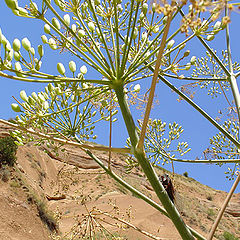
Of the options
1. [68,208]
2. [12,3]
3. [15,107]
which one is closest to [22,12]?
[12,3]

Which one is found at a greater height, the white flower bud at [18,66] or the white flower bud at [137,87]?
the white flower bud at [137,87]

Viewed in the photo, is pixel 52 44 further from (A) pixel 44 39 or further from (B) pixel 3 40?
(B) pixel 3 40

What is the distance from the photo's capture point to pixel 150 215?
22531mm

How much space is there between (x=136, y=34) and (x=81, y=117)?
4.47 ft

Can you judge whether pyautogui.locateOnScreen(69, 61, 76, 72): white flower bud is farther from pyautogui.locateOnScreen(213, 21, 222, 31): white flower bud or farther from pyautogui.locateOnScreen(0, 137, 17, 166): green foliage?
pyautogui.locateOnScreen(0, 137, 17, 166): green foliage

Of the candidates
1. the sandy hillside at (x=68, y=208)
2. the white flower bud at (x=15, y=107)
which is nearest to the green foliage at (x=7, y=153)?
the sandy hillside at (x=68, y=208)

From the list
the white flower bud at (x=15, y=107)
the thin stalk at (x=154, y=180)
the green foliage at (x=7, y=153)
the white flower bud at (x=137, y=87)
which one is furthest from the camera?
the green foliage at (x=7, y=153)

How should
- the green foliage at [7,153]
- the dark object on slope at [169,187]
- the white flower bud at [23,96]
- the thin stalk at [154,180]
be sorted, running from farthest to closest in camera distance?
the green foliage at [7,153], the white flower bud at [23,96], the dark object on slope at [169,187], the thin stalk at [154,180]

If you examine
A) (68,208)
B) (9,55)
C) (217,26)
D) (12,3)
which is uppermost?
(217,26)

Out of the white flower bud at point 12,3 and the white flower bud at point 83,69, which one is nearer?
the white flower bud at point 12,3

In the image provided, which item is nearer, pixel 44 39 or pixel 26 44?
pixel 26 44

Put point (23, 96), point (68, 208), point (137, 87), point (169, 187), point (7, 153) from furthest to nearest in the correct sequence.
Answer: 1. point (68, 208)
2. point (7, 153)
3. point (137, 87)
4. point (23, 96)
5. point (169, 187)

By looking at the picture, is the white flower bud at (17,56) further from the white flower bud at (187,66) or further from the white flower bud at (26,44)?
the white flower bud at (187,66)

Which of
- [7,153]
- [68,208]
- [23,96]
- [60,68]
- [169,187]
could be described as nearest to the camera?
[60,68]
